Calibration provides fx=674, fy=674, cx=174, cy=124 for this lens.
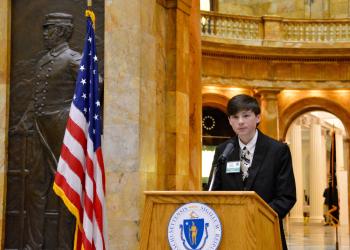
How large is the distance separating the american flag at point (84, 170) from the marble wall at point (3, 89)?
6.64 feet

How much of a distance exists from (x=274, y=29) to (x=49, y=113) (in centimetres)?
1901

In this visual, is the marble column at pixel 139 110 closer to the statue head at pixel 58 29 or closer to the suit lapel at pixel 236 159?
the statue head at pixel 58 29

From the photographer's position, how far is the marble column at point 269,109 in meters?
25.5

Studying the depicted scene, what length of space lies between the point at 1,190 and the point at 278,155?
435cm

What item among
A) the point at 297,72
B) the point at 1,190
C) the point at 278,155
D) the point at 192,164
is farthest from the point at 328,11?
the point at 278,155

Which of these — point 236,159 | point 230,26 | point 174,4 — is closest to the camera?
point 236,159

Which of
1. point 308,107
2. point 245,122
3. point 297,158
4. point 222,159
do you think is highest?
point 308,107

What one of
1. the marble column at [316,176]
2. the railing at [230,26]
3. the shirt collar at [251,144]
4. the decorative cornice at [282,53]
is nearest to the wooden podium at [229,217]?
the shirt collar at [251,144]

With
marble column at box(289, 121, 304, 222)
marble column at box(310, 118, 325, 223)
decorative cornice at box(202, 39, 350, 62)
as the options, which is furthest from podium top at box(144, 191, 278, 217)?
marble column at box(310, 118, 325, 223)

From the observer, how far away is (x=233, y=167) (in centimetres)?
495

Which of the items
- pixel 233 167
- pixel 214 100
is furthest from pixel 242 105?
pixel 214 100

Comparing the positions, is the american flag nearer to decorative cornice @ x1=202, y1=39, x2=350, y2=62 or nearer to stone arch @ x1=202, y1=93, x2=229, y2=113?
decorative cornice @ x1=202, y1=39, x2=350, y2=62

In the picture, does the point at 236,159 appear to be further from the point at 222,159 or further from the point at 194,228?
the point at 194,228

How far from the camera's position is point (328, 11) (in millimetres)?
28641
